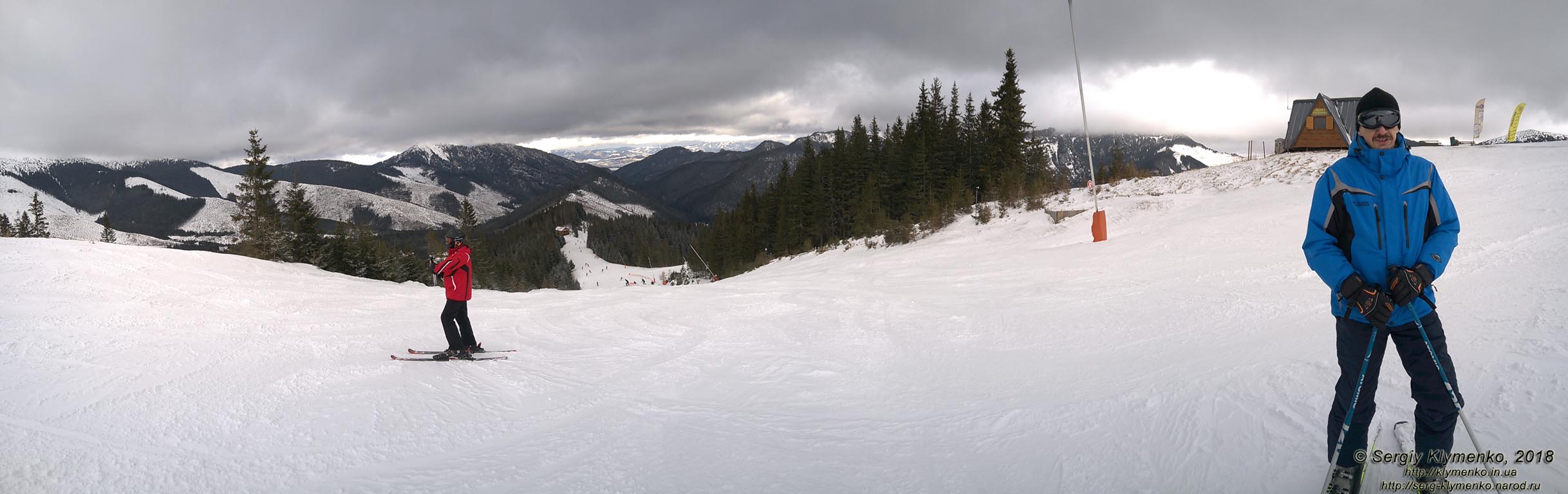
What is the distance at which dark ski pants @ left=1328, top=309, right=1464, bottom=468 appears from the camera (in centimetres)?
322

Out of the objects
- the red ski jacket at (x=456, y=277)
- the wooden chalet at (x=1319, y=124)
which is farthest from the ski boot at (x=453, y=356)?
the wooden chalet at (x=1319, y=124)

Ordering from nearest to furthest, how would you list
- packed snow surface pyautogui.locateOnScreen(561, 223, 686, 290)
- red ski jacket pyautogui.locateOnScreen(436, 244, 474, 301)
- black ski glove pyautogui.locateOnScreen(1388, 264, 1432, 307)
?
1. black ski glove pyautogui.locateOnScreen(1388, 264, 1432, 307)
2. red ski jacket pyautogui.locateOnScreen(436, 244, 474, 301)
3. packed snow surface pyautogui.locateOnScreen(561, 223, 686, 290)

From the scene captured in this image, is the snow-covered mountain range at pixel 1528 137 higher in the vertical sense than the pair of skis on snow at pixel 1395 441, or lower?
higher

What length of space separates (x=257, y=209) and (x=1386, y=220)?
1847 inches

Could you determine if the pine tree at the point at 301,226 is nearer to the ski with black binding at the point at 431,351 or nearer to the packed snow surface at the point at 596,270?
the packed snow surface at the point at 596,270

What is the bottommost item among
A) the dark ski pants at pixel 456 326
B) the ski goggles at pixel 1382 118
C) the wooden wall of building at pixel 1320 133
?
the dark ski pants at pixel 456 326

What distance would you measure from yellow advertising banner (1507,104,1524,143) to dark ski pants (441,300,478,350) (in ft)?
121

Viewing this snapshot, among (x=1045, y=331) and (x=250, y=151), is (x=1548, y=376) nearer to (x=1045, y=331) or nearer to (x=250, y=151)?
(x=1045, y=331)

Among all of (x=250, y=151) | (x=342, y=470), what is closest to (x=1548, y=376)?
(x=342, y=470)

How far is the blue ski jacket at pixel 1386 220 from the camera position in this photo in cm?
→ 320

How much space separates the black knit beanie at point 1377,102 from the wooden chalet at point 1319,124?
107 feet

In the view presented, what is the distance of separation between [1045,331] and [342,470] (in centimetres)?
766

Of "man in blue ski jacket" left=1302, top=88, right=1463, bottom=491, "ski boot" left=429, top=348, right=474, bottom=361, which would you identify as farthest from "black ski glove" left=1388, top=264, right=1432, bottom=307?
"ski boot" left=429, top=348, right=474, bottom=361

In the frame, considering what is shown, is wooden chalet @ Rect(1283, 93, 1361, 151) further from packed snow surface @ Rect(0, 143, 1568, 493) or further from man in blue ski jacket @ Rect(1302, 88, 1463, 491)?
man in blue ski jacket @ Rect(1302, 88, 1463, 491)
